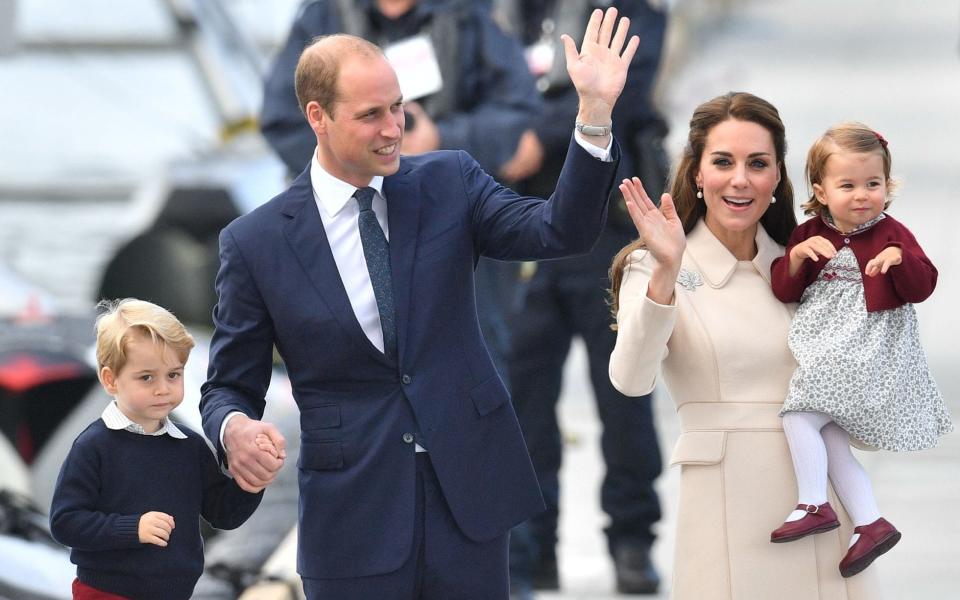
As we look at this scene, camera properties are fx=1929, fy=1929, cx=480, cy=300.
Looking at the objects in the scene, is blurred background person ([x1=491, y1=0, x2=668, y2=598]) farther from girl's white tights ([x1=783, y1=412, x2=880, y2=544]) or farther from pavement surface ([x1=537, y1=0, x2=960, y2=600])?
girl's white tights ([x1=783, y1=412, x2=880, y2=544])

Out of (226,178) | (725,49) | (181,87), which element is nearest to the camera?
(226,178)

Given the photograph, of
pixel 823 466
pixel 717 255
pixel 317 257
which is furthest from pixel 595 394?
pixel 317 257

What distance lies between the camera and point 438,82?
531cm

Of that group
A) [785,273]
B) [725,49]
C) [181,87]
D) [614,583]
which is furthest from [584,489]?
[725,49]

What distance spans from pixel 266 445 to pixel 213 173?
22.8ft

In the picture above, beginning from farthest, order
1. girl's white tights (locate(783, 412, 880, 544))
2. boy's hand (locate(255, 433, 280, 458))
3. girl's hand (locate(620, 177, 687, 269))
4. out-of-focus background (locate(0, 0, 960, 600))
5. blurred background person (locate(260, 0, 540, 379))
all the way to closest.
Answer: out-of-focus background (locate(0, 0, 960, 600)) < blurred background person (locate(260, 0, 540, 379)) < girl's white tights (locate(783, 412, 880, 544)) < girl's hand (locate(620, 177, 687, 269)) < boy's hand (locate(255, 433, 280, 458))

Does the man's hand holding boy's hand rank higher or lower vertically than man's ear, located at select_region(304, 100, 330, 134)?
lower

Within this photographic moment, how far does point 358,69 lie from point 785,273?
0.86 metres

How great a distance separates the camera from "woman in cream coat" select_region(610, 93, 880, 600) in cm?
350

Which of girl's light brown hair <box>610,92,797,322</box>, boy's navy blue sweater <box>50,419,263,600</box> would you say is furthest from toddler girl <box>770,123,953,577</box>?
boy's navy blue sweater <box>50,419,263,600</box>

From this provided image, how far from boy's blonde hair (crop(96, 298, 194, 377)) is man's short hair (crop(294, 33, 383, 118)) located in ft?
1.55

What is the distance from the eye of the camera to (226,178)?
9.98m

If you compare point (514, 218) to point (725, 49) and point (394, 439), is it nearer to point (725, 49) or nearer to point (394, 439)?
point (394, 439)

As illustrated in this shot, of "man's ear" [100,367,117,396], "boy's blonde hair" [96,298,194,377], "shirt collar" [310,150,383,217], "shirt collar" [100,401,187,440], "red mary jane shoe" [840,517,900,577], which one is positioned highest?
"shirt collar" [310,150,383,217]
